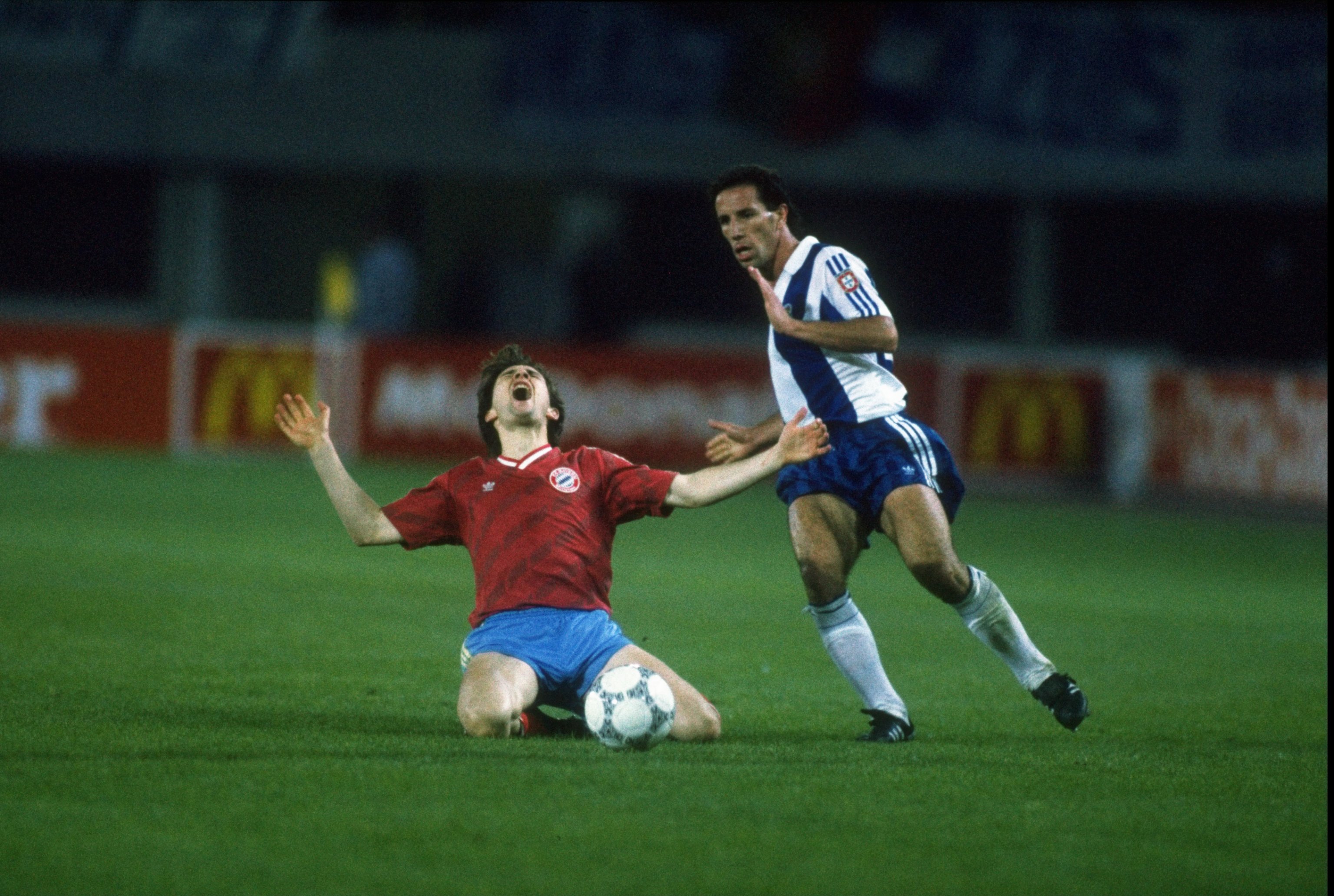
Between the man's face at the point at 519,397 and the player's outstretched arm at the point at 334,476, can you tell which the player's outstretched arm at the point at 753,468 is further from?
the player's outstretched arm at the point at 334,476

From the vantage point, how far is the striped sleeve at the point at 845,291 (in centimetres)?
732

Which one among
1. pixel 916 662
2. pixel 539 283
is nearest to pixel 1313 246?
pixel 539 283

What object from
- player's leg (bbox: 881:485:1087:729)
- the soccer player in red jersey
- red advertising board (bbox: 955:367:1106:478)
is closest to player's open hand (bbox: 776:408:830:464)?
the soccer player in red jersey

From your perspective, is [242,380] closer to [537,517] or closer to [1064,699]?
[537,517]

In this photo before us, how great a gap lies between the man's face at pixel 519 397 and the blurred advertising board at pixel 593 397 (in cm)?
1237

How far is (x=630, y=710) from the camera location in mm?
6488

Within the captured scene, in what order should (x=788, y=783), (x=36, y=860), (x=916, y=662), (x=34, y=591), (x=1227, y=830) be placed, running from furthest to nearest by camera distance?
(x=34, y=591), (x=916, y=662), (x=788, y=783), (x=1227, y=830), (x=36, y=860)

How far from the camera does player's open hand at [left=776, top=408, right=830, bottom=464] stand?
6512mm

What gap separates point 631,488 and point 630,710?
0.92 meters

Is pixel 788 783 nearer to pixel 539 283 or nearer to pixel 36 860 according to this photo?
pixel 36 860

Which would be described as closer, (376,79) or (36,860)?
(36,860)

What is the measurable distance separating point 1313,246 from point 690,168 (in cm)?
950

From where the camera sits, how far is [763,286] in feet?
23.6

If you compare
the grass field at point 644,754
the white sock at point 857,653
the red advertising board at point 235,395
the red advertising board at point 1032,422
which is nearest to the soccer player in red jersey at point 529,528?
the grass field at point 644,754
